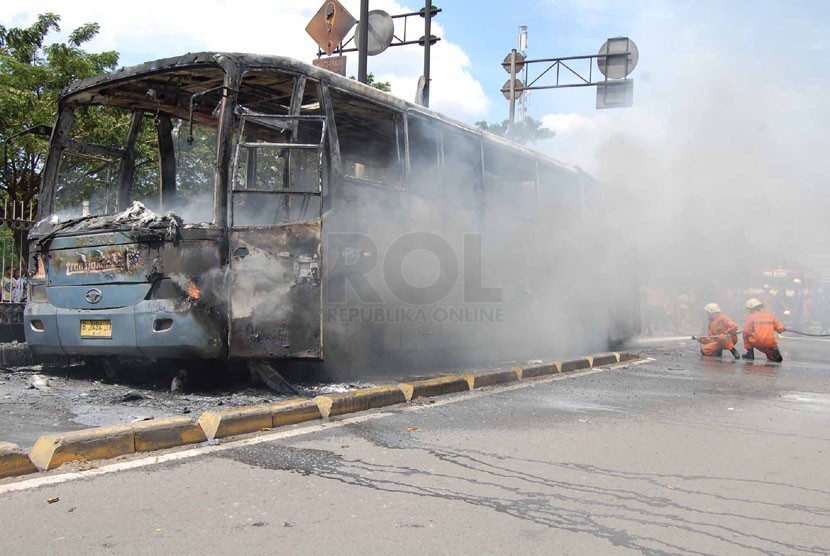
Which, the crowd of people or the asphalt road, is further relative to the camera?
the crowd of people

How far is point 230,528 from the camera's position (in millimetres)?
3049

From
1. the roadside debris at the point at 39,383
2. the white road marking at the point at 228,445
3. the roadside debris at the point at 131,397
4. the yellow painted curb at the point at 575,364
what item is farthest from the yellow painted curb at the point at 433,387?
the roadside debris at the point at 39,383

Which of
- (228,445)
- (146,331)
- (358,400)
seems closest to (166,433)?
(228,445)

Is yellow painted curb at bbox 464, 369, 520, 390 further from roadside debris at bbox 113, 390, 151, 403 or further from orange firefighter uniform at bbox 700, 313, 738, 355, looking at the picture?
orange firefighter uniform at bbox 700, 313, 738, 355

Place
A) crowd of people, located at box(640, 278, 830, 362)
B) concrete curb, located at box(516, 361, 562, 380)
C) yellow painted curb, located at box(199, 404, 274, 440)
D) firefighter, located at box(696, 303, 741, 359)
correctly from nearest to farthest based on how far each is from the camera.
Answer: yellow painted curb, located at box(199, 404, 274, 440)
concrete curb, located at box(516, 361, 562, 380)
firefighter, located at box(696, 303, 741, 359)
crowd of people, located at box(640, 278, 830, 362)

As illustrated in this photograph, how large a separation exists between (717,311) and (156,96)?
11.2 metres

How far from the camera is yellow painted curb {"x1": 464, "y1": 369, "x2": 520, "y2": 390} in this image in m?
7.52

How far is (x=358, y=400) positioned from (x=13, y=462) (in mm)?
2740

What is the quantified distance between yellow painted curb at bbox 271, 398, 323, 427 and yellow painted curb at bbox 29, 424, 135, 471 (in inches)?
44.3

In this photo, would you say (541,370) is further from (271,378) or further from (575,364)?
(271,378)

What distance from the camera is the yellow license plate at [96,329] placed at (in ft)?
19.3

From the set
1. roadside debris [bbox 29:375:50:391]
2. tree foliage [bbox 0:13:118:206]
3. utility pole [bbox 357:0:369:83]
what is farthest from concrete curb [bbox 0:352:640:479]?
tree foliage [bbox 0:13:118:206]

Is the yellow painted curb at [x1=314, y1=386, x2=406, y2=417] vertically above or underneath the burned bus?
underneath

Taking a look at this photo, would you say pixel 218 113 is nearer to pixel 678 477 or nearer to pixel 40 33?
pixel 678 477
